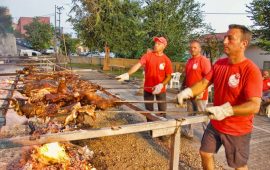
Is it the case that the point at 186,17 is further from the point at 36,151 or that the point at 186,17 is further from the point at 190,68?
Result: the point at 36,151

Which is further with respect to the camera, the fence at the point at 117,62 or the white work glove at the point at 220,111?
the fence at the point at 117,62

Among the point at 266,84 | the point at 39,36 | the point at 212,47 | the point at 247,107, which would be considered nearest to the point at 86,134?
the point at 247,107

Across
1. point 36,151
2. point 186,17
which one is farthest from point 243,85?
point 186,17

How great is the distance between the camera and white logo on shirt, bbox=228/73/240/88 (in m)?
3.26

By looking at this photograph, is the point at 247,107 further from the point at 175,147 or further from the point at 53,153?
the point at 53,153

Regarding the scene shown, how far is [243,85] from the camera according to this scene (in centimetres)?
320

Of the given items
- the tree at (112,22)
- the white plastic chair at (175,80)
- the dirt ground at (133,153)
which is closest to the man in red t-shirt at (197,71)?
the dirt ground at (133,153)

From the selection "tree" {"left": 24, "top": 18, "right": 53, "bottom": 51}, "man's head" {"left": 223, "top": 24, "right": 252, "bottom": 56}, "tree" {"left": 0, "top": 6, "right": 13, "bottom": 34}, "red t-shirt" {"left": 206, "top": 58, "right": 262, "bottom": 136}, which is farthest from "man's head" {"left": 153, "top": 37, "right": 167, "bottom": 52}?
"tree" {"left": 24, "top": 18, "right": 53, "bottom": 51}

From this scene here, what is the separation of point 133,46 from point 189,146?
Result: 2108 centimetres

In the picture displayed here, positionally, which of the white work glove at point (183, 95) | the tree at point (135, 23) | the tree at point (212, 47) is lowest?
the white work glove at point (183, 95)

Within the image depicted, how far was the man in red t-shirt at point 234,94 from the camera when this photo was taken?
3.16 m

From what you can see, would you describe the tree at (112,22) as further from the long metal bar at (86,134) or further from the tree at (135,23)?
the long metal bar at (86,134)

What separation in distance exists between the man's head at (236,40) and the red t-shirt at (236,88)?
162 millimetres

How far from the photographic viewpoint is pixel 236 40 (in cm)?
327
